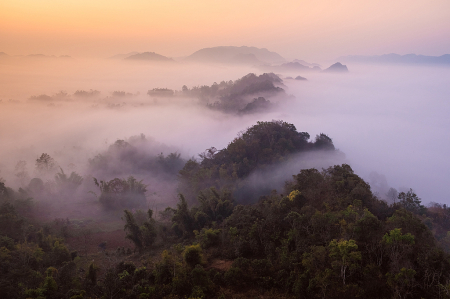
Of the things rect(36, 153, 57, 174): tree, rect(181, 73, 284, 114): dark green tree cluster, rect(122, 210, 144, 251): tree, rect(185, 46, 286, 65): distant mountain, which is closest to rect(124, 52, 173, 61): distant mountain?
rect(185, 46, 286, 65): distant mountain

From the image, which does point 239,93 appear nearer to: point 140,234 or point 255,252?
point 140,234

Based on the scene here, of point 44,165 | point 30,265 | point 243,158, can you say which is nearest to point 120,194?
point 44,165

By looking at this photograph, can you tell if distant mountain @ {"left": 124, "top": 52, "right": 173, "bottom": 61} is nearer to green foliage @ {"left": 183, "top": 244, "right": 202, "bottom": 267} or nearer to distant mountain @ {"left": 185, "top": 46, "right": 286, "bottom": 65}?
distant mountain @ {"left": 185, "top": 46, "right": 286, "bottom": 65}

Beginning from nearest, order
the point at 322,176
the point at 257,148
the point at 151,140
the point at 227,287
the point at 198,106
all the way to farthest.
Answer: the point at 227,287 → the point at 322,176 → the point at 257,148 → the point at 151,140 → the point at 198,106

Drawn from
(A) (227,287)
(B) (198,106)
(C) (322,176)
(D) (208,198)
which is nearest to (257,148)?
(D) (208,198)

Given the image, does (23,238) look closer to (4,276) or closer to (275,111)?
(4,276)

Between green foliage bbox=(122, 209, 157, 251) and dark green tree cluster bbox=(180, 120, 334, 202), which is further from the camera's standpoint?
dark green tree cluster bbox=(180, 120, 334, 202)

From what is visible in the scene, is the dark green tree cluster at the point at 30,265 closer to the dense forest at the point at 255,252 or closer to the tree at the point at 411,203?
the dense forest at the point at 255,252

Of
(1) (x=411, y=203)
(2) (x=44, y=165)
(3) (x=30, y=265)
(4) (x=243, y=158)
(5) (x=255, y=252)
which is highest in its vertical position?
(4) (x=243, y=158)
